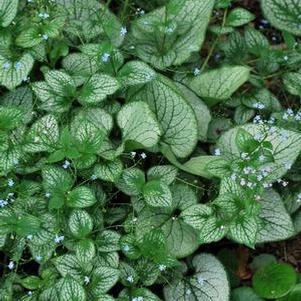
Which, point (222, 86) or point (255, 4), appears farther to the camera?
point (255, 4)

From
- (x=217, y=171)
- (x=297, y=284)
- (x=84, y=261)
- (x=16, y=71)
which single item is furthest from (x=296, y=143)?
(x=16, y=71)

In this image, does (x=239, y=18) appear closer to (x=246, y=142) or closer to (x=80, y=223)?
(x=246, y=142)

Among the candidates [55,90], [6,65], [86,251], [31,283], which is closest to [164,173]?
[86,251]

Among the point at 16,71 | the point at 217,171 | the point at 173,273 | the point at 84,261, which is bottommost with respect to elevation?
the point at 173,273

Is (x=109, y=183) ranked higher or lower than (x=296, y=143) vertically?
lower

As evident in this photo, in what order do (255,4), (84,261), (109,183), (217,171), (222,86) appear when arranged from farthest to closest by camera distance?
(255,4) < (222,86) < (109,183) < (217,171) < (84,261)

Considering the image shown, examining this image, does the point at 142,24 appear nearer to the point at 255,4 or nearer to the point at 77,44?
the point at 77,44
